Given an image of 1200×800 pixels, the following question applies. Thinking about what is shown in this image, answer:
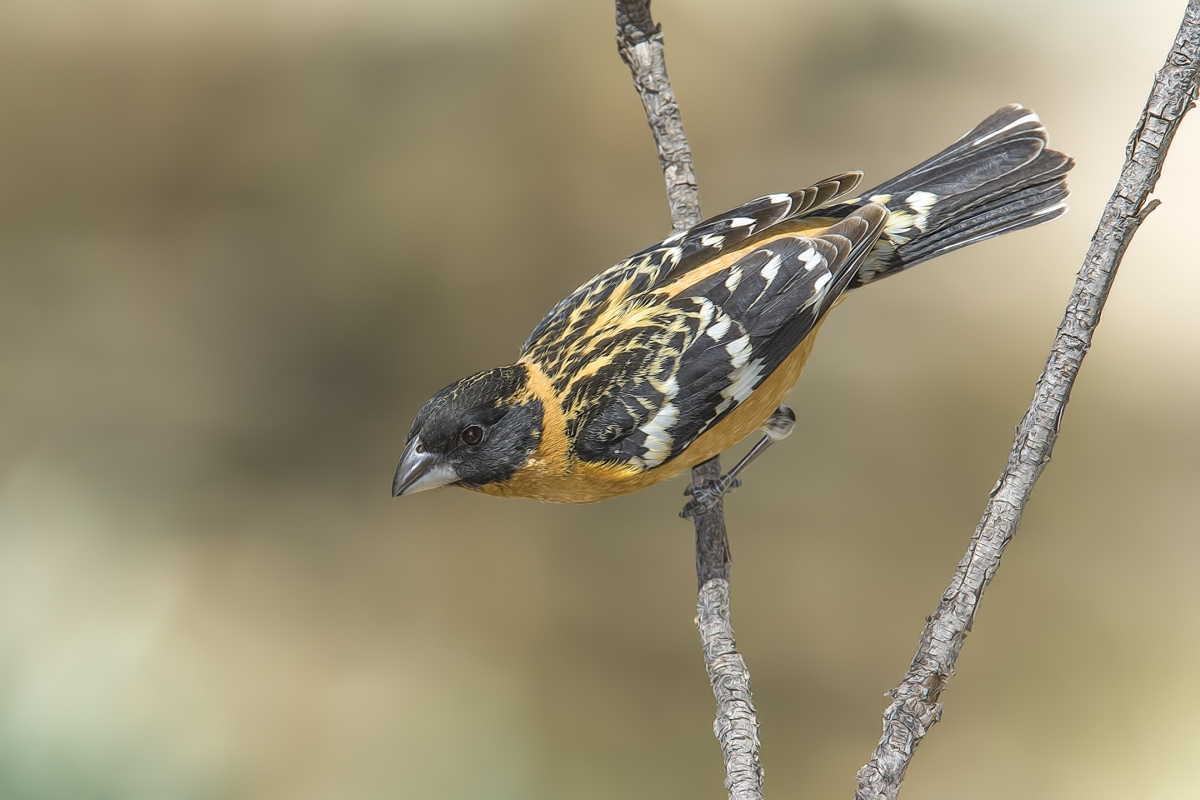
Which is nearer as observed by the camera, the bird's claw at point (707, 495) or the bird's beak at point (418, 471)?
the bird's beak at point (418, 471)

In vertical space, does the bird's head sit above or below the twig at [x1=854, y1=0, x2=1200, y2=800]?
above

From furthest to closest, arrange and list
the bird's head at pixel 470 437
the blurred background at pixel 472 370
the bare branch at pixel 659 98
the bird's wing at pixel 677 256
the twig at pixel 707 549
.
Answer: the blurred background at pixel 472 370
the bare branch at pixel 659 98
the bird's wing at pixel 677 256
the bird's head at pixel 470 437
the twig at pixel 707 549

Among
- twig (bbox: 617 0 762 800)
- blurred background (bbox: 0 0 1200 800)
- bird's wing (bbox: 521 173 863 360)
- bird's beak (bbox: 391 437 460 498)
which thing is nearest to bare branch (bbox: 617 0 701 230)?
twig (bbox: 617 0 762 800)

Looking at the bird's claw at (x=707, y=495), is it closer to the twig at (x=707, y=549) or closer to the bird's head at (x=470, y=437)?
the twig at (x=707, y=549)

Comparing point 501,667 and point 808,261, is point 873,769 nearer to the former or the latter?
point 808,261

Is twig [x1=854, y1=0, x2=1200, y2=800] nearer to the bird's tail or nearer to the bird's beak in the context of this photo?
the bird's tail

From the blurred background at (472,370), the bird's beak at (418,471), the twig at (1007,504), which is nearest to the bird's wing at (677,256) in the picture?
the bird's beak at (418,471)

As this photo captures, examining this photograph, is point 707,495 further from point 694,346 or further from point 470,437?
point 470,437
